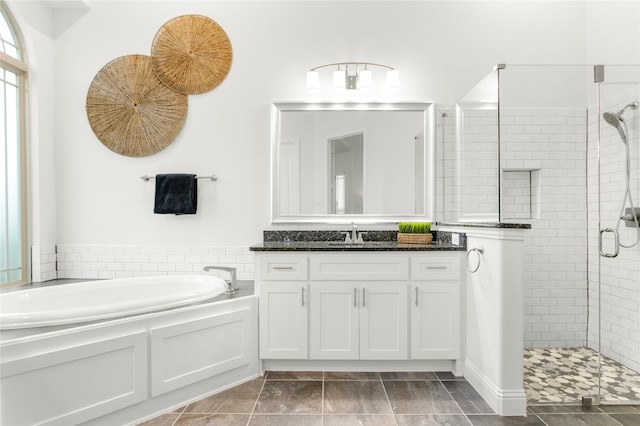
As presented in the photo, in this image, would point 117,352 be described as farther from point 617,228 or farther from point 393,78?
point 617,228

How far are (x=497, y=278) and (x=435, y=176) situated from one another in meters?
1.10

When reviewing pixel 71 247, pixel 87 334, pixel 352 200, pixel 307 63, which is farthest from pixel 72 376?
pixel 307 63

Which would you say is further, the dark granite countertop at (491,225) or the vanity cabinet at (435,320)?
the vanity cabinet at (435,320)

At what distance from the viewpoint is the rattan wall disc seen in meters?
2.80

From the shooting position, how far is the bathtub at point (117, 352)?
1.52 meters

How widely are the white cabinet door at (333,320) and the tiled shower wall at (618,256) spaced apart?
1483 millimetres

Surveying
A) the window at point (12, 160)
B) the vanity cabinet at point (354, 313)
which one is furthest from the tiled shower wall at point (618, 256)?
the window at point (12, 160)

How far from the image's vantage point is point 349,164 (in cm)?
278

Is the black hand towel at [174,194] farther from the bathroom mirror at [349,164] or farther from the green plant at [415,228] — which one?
the green plant at [415,228]

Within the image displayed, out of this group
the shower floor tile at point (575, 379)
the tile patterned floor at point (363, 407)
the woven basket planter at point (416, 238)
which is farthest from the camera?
the woven basket planter at point (416, 238)

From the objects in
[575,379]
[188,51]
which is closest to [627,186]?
[575,379]

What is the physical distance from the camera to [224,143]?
Result: 9.27ft

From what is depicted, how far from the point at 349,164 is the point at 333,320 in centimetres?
121

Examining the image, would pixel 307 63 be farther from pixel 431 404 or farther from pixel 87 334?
pixel 431 404
